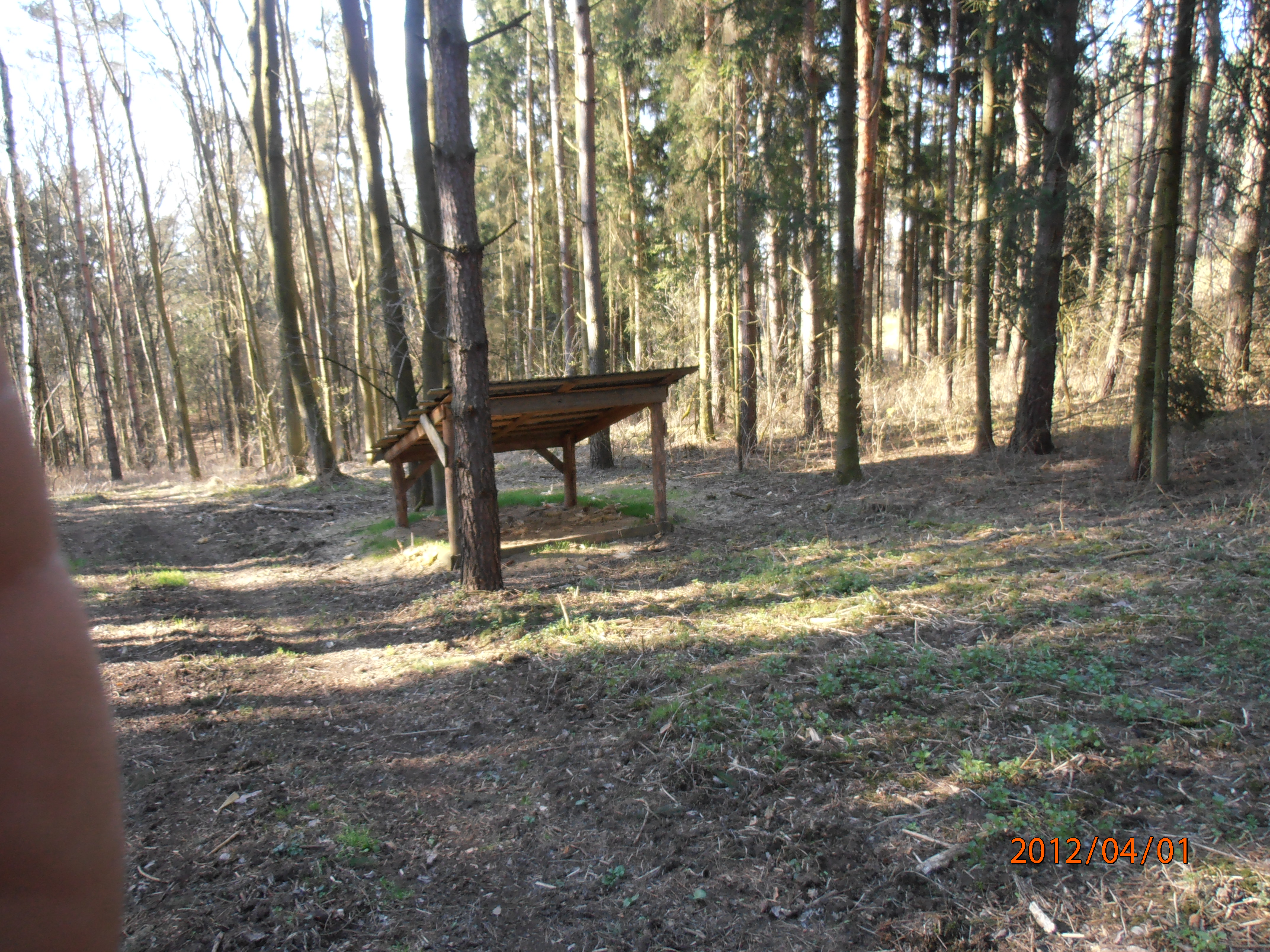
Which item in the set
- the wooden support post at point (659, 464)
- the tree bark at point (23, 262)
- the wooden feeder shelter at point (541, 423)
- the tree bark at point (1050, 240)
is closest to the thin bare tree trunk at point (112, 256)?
the tree bark at point (23, 262)

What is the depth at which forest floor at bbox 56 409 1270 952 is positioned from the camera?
2.81m

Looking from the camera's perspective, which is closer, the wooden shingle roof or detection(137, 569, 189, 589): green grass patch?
the wooden shingle roof

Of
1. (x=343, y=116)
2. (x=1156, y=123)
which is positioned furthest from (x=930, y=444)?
(x=343, y=116)

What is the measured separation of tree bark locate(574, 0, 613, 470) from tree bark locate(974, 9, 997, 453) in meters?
6.04

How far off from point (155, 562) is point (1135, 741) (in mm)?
10474

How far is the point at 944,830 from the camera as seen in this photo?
310 centimetres

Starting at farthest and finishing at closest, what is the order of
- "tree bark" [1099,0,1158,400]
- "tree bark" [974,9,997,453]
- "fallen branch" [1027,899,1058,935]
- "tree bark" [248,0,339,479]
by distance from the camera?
"tree bark" [248,0,339,479] → "tree bark" [1099,0,1158,400] → "tree bark" [974,9,997,453] → "fallen branch" [1027,899,1058,935]

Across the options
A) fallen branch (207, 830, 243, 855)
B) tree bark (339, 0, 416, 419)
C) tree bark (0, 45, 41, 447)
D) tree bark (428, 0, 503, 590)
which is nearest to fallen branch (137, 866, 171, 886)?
fallen branch (207, 830, 243, 855)

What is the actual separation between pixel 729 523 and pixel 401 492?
4.54 metres

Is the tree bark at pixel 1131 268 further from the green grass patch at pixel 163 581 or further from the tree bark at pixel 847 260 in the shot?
the green grass patch at pixel 163 581

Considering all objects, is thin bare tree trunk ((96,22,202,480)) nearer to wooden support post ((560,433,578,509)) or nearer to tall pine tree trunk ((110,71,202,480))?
tall pine tree trunk ((110,71,202,480))

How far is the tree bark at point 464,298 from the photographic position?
645 cm

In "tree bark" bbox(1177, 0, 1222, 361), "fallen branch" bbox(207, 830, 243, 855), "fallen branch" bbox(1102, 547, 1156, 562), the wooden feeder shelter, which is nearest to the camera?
"fallen branch" bbox(207, 830, 243, 855)

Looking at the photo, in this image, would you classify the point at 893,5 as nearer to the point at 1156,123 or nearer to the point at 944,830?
the point at 1156,123
